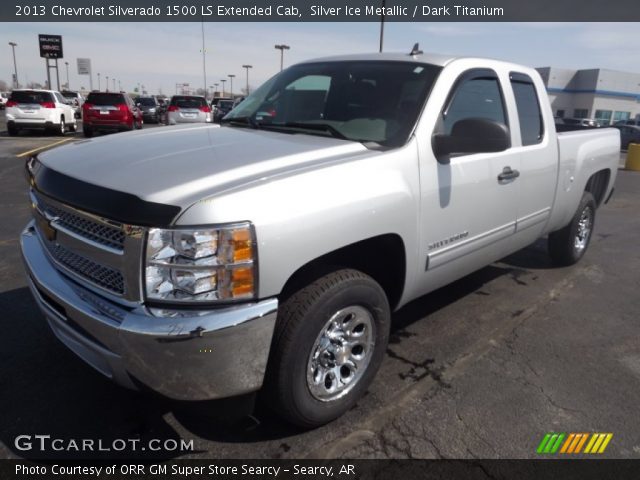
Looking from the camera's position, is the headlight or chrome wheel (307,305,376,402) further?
chrome wheel (307,305,376,402)

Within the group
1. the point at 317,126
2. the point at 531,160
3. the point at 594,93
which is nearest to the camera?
the point at 317,126

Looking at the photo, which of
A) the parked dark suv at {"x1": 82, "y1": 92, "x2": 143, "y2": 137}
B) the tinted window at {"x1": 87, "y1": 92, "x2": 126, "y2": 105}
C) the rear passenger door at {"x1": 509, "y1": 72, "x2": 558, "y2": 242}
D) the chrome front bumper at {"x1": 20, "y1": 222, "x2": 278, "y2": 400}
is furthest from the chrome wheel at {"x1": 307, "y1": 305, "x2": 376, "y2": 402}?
the tinted window at {"x1": 87, "y1": 92, "x2": 126, "y2": 105}

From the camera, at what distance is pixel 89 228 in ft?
7.25

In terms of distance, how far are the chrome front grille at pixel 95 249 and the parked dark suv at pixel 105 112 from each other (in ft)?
54.5

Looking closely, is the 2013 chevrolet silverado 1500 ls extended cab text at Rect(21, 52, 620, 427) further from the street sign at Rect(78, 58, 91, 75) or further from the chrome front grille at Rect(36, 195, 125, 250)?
the street sign at Rect(78, 58, 91, 75)

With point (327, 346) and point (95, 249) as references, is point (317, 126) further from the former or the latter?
point (95, 249)

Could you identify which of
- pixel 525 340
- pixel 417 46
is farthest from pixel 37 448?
pixel 417 46

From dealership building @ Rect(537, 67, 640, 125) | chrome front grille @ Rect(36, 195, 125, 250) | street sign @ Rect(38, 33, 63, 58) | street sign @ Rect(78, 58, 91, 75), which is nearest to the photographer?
chrome front grille @ Rect(36, 195, 125, 250)

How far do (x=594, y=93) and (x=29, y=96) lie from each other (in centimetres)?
5366

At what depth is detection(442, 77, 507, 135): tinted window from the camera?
10.3 feet

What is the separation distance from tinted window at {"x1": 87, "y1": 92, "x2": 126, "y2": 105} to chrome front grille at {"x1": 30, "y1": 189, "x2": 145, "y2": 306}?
1700 cm

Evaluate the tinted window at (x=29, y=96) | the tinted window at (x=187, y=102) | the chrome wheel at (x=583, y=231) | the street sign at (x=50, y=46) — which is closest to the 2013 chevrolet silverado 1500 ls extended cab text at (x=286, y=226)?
the chrome wheel at (x=583, y=231)

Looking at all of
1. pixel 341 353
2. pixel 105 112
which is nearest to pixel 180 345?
pixel 341 353

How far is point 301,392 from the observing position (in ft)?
7.72
